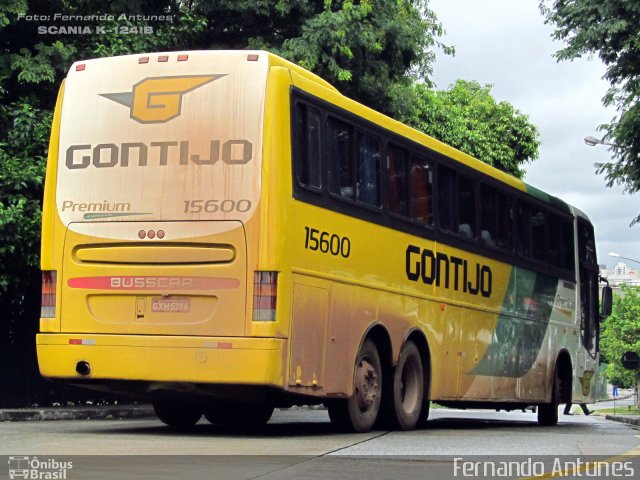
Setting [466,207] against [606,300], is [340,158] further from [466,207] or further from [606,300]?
[606,300]

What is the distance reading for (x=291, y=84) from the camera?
12.4m

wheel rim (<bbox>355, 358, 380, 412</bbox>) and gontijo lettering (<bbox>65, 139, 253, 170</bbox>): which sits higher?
gontijo lettering (<bbox>65, 139, 253, 170</bbox>)

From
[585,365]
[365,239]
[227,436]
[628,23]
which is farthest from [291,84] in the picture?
[585,365]

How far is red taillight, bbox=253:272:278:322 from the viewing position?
1186 centimetres

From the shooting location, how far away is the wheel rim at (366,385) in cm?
1359

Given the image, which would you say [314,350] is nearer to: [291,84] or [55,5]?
[291,84]

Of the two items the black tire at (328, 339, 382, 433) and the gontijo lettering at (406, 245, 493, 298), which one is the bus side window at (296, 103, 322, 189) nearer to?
the black tire at (328, 339, 382, 433)

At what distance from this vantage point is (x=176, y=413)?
14.9 meters

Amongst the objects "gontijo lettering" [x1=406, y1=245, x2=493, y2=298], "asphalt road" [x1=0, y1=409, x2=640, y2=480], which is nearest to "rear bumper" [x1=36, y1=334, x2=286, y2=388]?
"asphalt road" [x1=0, y1=409, x2=640, y2=480]

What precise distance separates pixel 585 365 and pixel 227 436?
11.3 metres

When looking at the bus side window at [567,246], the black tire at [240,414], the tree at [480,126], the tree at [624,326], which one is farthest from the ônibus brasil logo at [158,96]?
the tree at [624,326]

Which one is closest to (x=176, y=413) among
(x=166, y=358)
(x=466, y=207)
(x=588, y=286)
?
(x=166, y=358)

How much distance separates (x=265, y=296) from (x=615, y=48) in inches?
461

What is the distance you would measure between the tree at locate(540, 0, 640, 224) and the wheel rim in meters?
9.40
